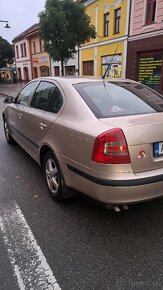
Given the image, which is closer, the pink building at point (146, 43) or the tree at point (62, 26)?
the tree at point (62, 26)

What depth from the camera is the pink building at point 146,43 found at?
13008 mm

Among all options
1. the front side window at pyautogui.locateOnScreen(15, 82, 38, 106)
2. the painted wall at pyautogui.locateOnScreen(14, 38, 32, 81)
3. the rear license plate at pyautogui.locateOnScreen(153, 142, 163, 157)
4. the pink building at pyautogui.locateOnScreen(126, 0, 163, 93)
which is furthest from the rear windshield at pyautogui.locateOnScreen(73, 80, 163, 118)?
the painted wall at pyautogui.locateOnScreen(14, 38, 32, 81)

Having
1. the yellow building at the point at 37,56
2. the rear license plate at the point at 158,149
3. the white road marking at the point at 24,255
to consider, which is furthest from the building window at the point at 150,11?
the yellow building at the point at 37,56

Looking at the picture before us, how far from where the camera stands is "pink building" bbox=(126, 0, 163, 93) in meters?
13.0

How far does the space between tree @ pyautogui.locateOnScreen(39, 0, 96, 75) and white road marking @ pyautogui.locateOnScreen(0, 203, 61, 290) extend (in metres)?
10.7

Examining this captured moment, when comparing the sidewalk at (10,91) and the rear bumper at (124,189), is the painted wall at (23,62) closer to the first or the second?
the sidewalk at (10,91)

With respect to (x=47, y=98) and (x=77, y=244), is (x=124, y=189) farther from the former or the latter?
(x=47, y=98)

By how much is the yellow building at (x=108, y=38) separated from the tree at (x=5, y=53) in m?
21.8

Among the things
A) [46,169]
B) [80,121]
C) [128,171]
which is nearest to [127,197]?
[128,171]

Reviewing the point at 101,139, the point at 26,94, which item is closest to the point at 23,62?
the point at 26,94

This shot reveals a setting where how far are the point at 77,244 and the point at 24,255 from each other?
517mm

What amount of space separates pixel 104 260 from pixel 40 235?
735mm

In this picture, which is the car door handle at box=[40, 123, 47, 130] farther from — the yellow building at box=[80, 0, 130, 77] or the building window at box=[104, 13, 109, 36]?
the building window at box=[104, 13, 109, 36]

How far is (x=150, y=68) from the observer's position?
14.1 m
